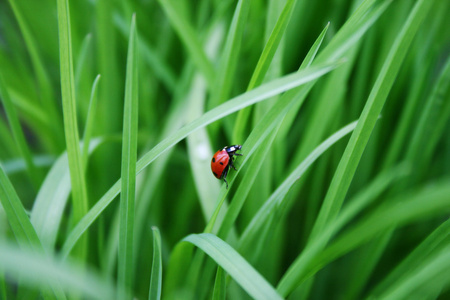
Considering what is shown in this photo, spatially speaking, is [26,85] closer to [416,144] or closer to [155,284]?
[155,284]

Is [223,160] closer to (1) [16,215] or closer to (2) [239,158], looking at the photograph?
(2) [239,158]

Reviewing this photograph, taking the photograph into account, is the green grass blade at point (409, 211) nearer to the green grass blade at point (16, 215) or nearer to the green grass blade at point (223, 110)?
the green grass blade at point (223, 110)

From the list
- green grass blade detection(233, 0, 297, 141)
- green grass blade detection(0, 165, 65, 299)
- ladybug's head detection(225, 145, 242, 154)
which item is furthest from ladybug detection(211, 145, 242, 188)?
green grass blade detection(0, 165, 65, 299)

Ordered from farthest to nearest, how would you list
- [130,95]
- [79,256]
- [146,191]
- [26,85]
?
[26,85]
[146,191]
[79,256]
[130,95]

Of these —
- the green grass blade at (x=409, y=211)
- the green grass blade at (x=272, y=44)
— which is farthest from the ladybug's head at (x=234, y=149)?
the green grass blade at (x=409, y=211)

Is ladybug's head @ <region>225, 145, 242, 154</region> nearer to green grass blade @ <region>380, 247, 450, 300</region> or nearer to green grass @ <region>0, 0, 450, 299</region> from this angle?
green grass @ <region>0, 0, 450, 299</region>

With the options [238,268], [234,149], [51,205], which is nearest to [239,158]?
[234,149]

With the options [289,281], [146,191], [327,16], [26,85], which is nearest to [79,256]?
[146,191]
